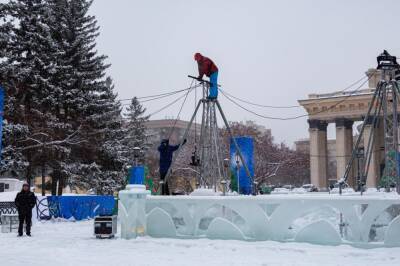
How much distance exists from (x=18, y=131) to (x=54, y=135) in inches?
101

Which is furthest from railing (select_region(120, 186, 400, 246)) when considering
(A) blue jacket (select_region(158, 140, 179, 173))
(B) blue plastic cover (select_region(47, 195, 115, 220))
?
(B) blue plastic cover (select_region(47, 195, 115, 220))

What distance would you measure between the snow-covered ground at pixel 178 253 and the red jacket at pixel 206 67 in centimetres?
702

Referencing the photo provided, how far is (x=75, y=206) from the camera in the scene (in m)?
24.5

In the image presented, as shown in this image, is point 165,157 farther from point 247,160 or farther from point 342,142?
point 342,142

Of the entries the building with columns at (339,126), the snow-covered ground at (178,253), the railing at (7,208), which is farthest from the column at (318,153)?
the snow-covered ground at (178,253)

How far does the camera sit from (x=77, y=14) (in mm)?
36000

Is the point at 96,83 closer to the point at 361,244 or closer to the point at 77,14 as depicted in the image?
the point at 77,14

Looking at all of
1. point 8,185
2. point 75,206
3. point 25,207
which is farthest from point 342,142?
point 25,207

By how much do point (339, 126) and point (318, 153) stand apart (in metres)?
3.54

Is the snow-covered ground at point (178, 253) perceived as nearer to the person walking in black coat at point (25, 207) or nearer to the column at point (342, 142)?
the person walking in black coat at point (25, 207)

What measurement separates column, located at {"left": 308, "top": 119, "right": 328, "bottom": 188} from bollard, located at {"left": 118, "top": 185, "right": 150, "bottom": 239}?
39179 mm

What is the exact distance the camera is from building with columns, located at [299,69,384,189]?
163 feet

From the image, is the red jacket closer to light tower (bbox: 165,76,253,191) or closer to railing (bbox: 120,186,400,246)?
light tower (bbox: 165,76,253,191)

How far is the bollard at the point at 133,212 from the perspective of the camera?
1536cm
